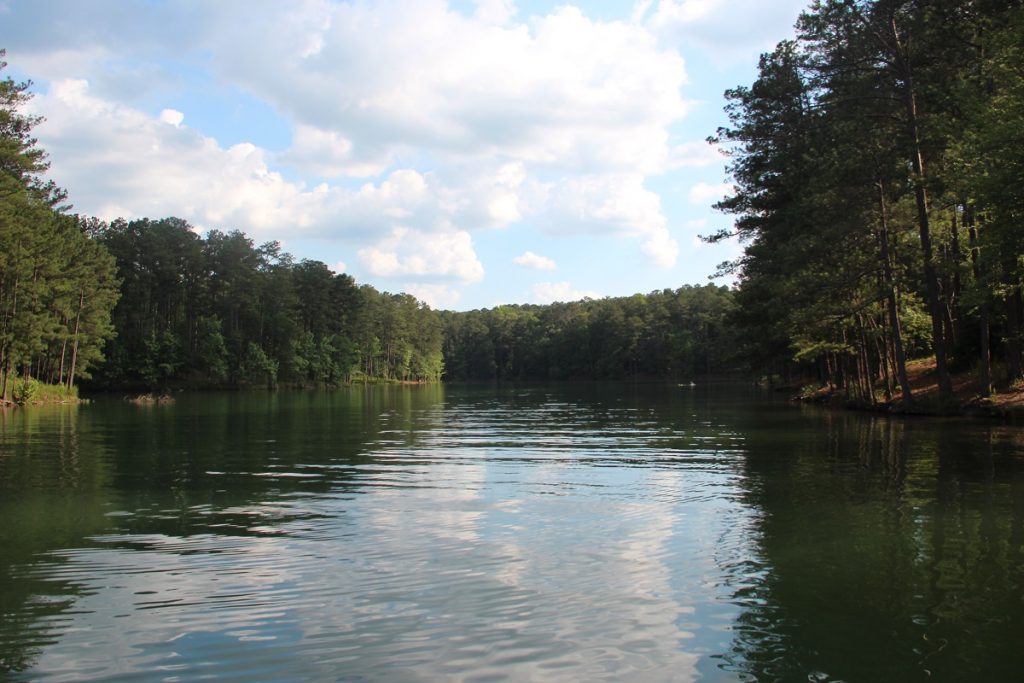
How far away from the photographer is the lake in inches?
247

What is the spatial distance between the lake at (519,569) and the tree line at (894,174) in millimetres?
10125

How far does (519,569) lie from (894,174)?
1072 inches

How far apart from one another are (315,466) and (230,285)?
92843mm

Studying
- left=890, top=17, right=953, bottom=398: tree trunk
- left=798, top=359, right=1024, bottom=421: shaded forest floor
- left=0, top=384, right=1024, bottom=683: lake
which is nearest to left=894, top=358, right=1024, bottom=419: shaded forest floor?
left=798, top=359, right=1024, bottom=421: shaded forest floor

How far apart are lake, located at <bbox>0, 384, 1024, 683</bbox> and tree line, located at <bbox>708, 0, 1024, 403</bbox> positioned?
10.1 m

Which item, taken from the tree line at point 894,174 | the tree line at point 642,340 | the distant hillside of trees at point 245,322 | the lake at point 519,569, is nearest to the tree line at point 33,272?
the distant hillside of trees at point 245,322

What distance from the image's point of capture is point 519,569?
8969 mm

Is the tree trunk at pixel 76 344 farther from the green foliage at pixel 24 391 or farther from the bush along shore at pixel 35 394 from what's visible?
the green foliage at pixel 24 391

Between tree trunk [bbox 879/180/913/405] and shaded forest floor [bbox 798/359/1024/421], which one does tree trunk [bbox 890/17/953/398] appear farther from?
shaded forest floor [bbox 798/359/1024/421]

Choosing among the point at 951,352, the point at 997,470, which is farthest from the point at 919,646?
the point at 951,352

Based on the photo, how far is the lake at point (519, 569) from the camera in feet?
20.5

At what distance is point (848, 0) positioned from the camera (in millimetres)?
28953

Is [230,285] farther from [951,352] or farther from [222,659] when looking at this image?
[222,659]

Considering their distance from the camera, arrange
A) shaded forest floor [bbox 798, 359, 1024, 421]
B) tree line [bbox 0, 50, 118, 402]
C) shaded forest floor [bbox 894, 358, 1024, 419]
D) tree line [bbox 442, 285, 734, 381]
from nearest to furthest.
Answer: shaded forest floor [bbox 894, 358, 1024, 419] < shaded forest floor [bbox 798, 359, 1024, 421] < tree line [bbox 0, 50, 118, 402] < tree line [bbox 442, 285, 734, 381]
